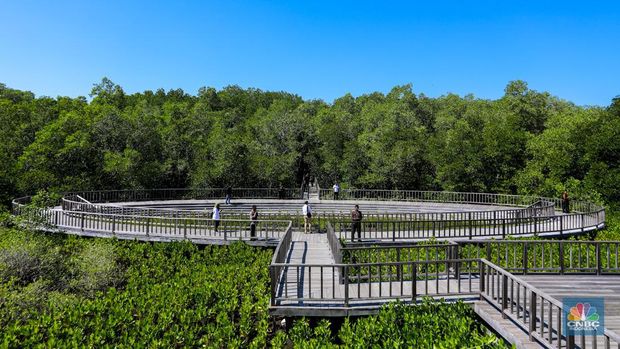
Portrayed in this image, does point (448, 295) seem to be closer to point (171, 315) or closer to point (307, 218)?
point (171, 315)

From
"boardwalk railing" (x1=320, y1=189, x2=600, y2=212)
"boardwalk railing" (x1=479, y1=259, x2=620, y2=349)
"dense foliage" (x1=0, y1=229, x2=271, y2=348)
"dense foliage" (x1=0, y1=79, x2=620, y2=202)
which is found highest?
"dense foliage" (x1=0, y1=79, x2=620, y2=202)

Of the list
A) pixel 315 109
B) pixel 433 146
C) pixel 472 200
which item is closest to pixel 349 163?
pixel 433 146

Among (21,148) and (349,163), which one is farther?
(349,163)

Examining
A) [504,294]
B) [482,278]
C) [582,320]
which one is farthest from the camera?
[482,278]

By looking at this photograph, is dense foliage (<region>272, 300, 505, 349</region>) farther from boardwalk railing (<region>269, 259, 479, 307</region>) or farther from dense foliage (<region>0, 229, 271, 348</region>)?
dense foliage (<region>0, 229, 271, 348</region>)

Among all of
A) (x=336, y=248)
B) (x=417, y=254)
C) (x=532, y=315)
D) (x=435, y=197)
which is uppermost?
(x=435, y=197)

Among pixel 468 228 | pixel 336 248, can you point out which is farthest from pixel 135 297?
pixel 468 228

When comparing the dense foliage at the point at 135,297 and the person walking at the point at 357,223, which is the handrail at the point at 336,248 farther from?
the person walking at the point at 357,223

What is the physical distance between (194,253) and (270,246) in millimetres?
3027

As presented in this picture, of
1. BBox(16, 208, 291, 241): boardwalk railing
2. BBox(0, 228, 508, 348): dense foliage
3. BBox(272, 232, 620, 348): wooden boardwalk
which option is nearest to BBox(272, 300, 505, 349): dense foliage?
BBox(0, 228, 508, 348): dense foliage

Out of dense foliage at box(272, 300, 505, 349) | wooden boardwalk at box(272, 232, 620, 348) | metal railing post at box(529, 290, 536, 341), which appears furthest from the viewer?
wooden boardwalk at box(272, 232, 620, 348)

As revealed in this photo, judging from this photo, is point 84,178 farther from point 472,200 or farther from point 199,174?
point 472,200

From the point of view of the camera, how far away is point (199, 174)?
37906 millimetres

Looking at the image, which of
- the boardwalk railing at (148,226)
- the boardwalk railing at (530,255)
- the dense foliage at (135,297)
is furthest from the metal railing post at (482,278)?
the boardwalk railing at (148,226)
